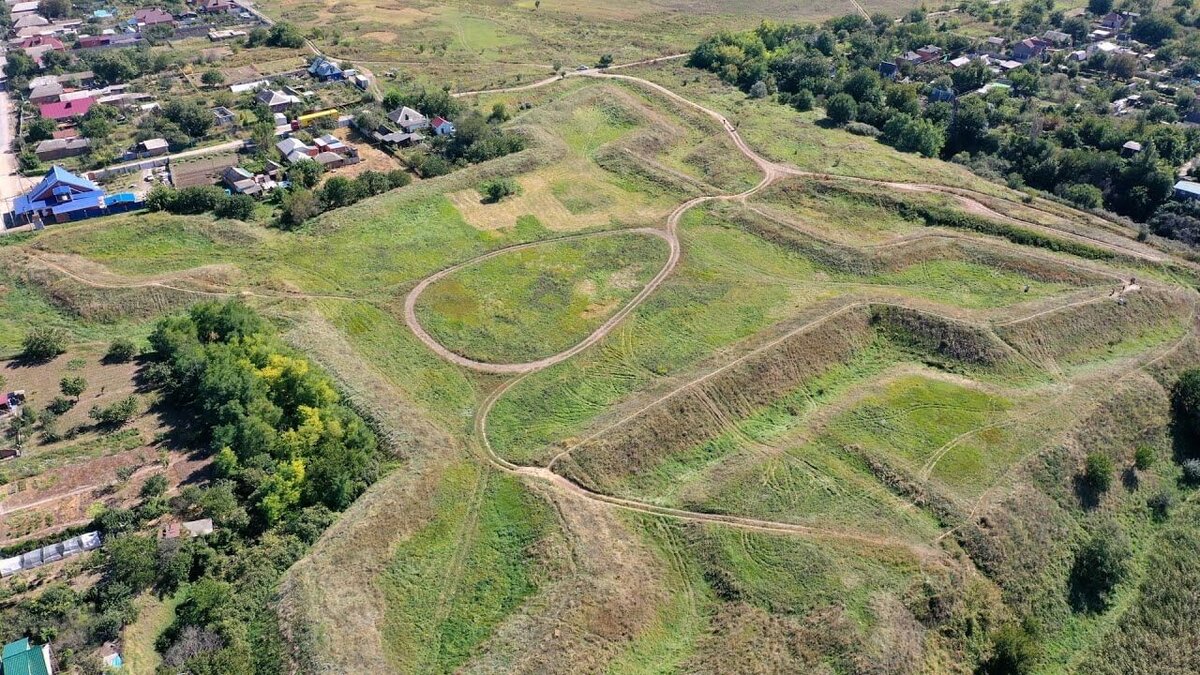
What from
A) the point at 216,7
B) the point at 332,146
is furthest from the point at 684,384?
the point at 216,7

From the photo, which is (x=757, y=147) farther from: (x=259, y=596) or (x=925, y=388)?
(x=259, y=596)

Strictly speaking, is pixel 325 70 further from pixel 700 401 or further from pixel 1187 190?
pixel 1187 190

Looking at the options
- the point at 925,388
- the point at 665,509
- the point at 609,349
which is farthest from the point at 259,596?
the point at 925,388

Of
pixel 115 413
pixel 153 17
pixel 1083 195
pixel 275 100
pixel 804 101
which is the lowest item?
pixel 115 413

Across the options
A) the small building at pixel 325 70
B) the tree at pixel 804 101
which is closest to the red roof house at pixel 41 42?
the small building at pixel 325 70

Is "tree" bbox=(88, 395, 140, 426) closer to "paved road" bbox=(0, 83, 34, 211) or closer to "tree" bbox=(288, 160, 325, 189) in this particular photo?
"tree" bbox=(288, 160, 325, 189)

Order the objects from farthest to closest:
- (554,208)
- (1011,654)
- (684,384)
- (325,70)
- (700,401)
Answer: (325,70) < (554,208) < (684,384) < (700,401) < (1011,654)
